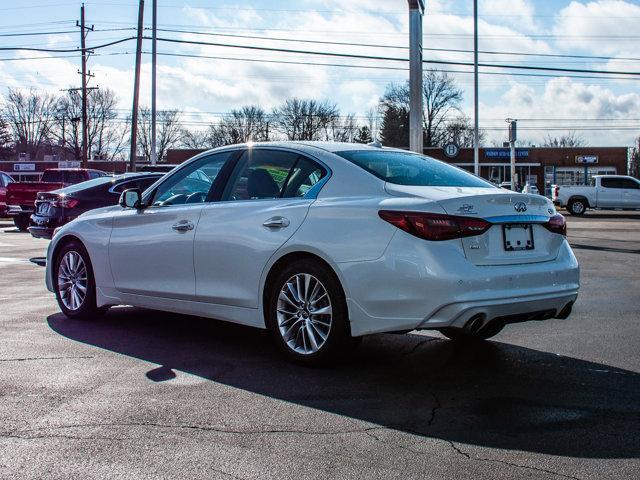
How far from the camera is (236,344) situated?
6184 millimetres

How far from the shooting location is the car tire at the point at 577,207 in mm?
35531

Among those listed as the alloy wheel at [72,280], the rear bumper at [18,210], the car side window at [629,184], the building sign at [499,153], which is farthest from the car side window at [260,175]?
the building sign at [499,153]

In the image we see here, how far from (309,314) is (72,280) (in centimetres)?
307

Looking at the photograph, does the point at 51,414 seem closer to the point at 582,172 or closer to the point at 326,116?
the point at 582,172

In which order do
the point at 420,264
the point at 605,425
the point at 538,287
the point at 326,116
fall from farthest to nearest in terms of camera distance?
the point at 326,116
the point at 538,287
the point at 420,264
the point at 605,425

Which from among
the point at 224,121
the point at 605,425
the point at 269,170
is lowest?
the point at 605,425

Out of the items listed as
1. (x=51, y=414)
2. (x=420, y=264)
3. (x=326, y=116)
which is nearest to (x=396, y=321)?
(x=420, y=264)

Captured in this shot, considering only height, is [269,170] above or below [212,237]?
above

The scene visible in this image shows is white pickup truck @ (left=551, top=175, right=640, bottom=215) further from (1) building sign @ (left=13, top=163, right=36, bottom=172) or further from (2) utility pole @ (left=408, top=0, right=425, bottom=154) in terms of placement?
(1) building sign @ (left=13, top=163, right=36, bottom=172)

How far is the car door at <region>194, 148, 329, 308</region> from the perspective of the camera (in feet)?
17.7

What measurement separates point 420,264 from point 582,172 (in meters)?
66.9

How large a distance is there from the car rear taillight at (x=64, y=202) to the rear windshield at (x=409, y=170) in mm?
8290

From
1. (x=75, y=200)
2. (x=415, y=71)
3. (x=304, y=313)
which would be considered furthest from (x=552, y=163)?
(x=304, y=313)

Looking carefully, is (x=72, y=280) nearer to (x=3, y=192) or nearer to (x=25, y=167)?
(x=3, y=192)
